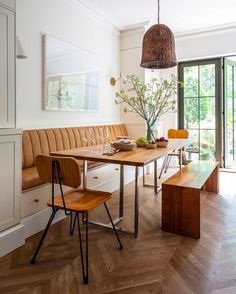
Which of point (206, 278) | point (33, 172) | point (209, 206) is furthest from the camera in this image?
point (209, 206)

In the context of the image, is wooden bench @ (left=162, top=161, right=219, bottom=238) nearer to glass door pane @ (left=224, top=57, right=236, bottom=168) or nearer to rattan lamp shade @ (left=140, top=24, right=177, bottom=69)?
rattan lamp shade @ (left=140, top=24, right=177, bottom=69)

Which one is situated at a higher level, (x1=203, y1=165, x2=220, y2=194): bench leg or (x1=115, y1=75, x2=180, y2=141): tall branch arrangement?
(x1=115, y1=75, x2=180, y2=141): tall branch arrangement

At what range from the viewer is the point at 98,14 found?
13.7 ft

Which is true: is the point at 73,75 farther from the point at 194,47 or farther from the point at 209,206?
the point at 194,47

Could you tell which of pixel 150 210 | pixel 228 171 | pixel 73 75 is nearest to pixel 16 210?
pixel 150 210

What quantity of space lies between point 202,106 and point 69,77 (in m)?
3.03

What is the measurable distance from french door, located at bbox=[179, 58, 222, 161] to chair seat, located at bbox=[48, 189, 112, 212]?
3816 mm

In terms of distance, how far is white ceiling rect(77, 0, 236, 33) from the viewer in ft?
12.7

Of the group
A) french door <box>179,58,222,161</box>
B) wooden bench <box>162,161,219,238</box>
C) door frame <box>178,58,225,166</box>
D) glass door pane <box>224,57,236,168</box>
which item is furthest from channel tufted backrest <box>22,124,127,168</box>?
glass door pane <box>224,57,236,168</box>

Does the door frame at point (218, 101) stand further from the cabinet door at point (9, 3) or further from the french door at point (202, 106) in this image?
the cabinet door at point (9, 3)

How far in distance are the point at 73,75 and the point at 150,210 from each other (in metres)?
2.16

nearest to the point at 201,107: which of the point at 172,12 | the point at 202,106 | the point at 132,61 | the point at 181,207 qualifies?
the point at 202,106

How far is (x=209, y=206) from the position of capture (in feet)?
10.2

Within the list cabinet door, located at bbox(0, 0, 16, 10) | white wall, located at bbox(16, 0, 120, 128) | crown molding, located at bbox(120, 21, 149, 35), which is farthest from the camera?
crown molding, located at bbox(120, 21, 149, 35)
